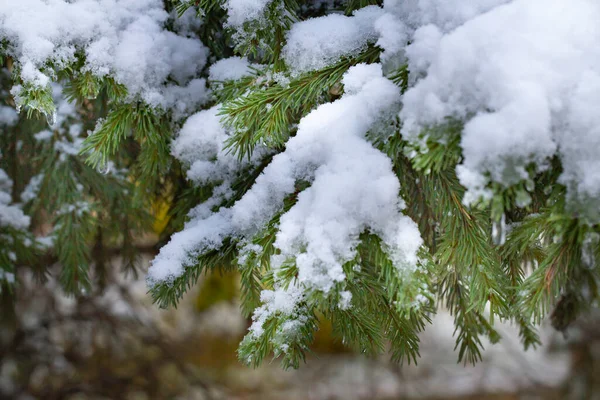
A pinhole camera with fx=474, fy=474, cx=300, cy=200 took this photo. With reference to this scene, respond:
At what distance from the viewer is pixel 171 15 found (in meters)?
1.20

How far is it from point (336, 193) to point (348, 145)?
0.34ft

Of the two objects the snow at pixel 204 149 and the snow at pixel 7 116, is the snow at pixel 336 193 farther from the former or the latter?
the snow at pixel 7 116

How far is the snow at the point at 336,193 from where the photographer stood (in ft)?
2.39

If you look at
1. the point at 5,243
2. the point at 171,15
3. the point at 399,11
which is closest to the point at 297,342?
the point at 399,11

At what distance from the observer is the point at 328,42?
91 centimetres

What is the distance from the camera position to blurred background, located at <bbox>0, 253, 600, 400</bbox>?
279 cm

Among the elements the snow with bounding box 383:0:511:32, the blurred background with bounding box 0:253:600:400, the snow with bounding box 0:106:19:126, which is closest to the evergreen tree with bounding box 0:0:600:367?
the snow with bounding box 383:0:511:32

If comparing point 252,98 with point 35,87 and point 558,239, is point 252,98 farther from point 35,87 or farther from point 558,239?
point 558,239

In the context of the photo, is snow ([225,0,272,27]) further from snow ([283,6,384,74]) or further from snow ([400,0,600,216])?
snow ([400,0,600,216])

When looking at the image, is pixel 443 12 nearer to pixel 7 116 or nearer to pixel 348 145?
pixel 348 145

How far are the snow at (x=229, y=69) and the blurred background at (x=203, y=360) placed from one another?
125 cm

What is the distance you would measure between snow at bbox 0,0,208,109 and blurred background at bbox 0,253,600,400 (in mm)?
1178

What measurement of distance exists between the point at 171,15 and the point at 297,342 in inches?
34.3

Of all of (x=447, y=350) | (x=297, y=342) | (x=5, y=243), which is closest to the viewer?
(x=297, y=342)
